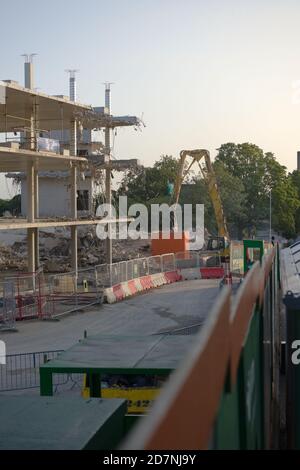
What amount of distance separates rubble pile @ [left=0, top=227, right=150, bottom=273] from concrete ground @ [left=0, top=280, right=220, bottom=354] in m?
16.9

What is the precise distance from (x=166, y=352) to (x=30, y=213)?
23989mm

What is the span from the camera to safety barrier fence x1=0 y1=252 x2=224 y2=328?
84.1ft

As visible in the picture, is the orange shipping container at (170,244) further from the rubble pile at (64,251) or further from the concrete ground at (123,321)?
the concrete ground at (123,321)

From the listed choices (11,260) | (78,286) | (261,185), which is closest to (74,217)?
(78,286)

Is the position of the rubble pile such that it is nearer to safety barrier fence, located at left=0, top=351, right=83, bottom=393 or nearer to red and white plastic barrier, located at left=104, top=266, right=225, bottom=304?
red and white plastic barrier, located at left=104, top=266, right=225, bottom=304

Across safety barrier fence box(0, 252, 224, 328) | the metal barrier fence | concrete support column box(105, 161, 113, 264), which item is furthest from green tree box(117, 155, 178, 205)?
the metal barrier fence

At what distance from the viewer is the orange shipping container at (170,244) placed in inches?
1759

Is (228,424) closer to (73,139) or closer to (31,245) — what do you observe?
(31,245)

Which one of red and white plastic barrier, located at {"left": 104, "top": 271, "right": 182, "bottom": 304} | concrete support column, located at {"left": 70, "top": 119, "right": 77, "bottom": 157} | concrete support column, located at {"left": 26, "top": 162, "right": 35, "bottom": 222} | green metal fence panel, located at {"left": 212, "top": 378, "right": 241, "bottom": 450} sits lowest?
red and white plastic barrier, located at {"left": 104, "top": 271, "right": 182, "bottom": 304}

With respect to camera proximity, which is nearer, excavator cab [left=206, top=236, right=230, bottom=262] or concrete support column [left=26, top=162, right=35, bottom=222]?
concrete support column [left=26, top=162, right=35, bottom=222]

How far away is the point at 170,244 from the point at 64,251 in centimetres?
1194

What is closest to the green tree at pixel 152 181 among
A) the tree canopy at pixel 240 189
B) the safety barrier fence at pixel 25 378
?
the tree canopy at pixel 240 189

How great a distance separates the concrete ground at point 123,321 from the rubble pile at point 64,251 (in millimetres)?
16945
